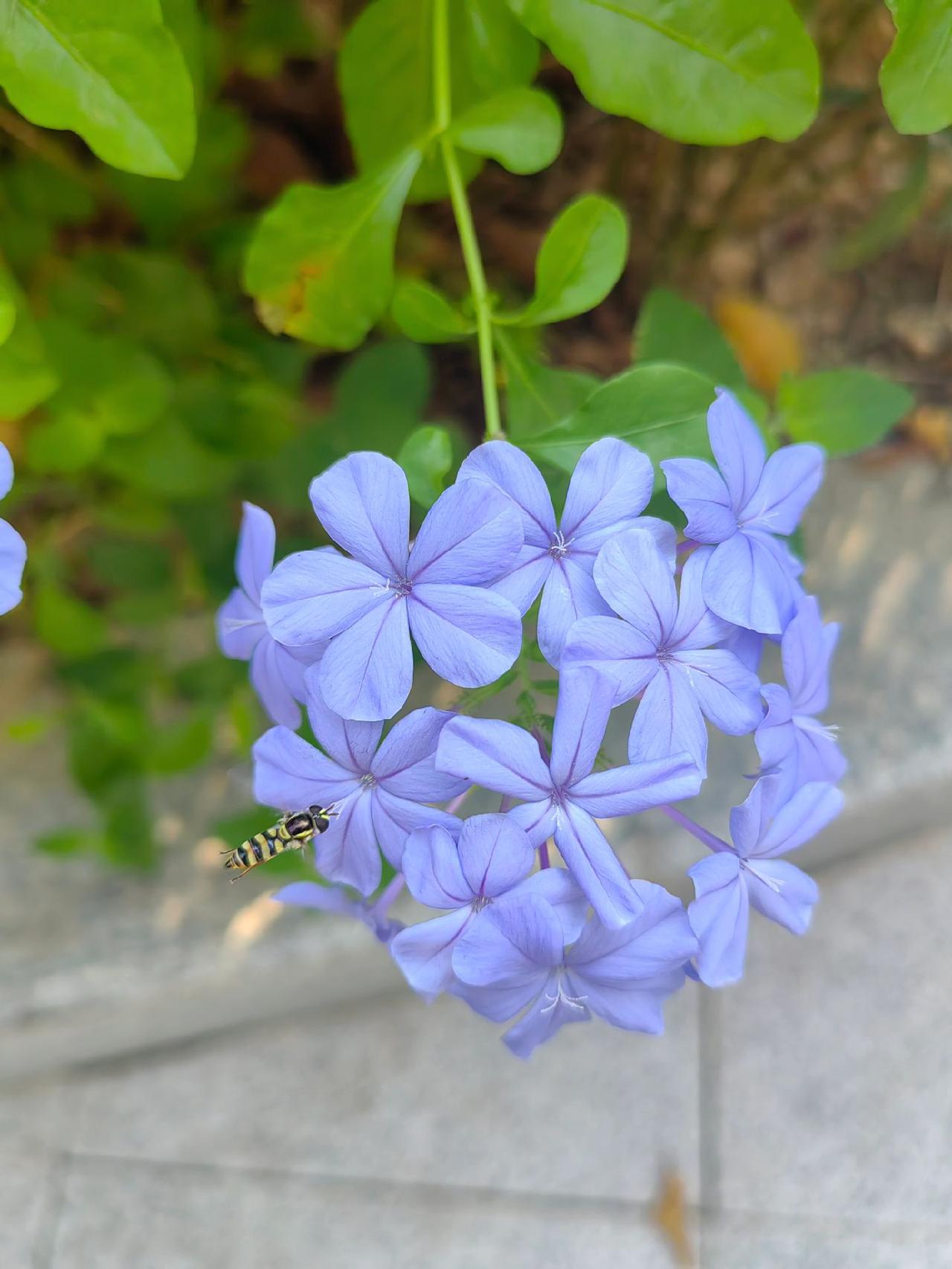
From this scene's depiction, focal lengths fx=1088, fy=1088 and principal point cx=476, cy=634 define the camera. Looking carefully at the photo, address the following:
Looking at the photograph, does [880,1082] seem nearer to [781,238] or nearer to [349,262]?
[781,238]

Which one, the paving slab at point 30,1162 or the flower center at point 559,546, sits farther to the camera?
the paving slab at point 30,1162

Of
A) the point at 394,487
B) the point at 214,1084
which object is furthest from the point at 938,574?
the point at 214,1084

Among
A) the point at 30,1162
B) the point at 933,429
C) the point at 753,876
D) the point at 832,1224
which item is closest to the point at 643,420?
the point at 753,876

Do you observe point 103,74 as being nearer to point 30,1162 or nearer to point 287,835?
point 287,835

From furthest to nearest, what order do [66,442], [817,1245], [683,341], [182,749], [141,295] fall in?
1. [817,1245]
2. [182,749]
3. [141,295]
4. [66,442]
5. [683,341]

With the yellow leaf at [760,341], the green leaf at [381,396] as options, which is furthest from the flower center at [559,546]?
the yellow leaf at [760,341]

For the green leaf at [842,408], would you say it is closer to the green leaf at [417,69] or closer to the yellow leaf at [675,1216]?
the green leaf at [417,69]

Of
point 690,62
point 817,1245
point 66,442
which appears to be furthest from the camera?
point 817,1245

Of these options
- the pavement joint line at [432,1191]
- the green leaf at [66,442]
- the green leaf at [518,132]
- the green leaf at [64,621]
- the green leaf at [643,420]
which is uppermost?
the green leaf at [518,132]
